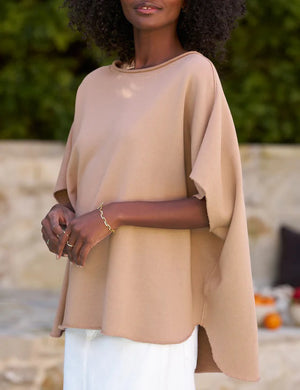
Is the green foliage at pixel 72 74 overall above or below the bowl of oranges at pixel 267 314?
above

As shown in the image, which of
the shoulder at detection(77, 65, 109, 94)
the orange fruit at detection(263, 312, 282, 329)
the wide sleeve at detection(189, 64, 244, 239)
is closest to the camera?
the wide sleeve at detection(189, 64, 244, 239)

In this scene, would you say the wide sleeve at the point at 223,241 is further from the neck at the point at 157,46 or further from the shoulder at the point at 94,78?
the shoulder at the point at 94,78

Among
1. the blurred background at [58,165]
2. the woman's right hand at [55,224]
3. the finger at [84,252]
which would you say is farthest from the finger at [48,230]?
the blurred background at [58,165]

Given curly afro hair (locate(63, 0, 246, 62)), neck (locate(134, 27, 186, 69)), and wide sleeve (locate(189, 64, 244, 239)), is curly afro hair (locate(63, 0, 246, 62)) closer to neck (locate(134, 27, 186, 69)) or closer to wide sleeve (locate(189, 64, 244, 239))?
neck (locate(134, 27, 186, 69))

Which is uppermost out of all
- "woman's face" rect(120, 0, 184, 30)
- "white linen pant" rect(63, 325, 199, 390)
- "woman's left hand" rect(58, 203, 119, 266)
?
"woman's face" rect(120, 0, 184, 30)

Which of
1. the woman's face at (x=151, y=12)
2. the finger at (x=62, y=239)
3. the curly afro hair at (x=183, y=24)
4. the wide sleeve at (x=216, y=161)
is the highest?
the woman's face at (x=151, y=12)

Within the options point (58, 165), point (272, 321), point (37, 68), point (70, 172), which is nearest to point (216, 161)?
point (70, 172)

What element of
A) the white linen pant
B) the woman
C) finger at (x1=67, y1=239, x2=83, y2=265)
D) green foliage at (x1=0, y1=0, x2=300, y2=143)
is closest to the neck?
the woman

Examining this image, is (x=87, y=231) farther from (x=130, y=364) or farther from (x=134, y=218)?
(x=130, y=364)

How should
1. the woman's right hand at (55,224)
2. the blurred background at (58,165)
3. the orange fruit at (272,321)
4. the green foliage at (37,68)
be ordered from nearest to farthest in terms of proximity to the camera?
the woman's right hand at (55,224), the blurred background at (58,165), the orange fruit at (272,321), the green foliage at (37,68)

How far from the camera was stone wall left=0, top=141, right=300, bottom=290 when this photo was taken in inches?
179

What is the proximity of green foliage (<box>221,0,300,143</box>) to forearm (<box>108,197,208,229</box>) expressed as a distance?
3296mm

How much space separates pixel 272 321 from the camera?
13.0 feet

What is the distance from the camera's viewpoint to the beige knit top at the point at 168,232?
1801 millimetres
